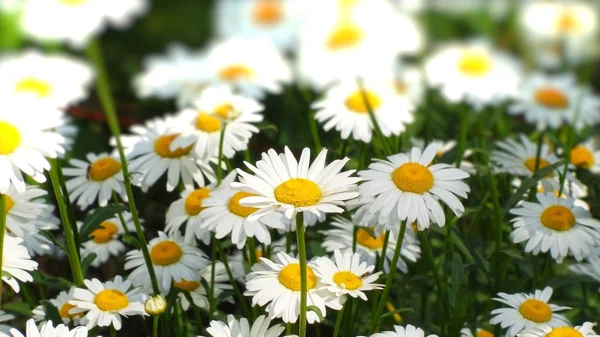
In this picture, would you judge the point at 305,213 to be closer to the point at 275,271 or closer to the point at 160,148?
the point at 275,271

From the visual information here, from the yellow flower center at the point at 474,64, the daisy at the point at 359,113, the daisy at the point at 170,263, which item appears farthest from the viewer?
the yellow flower center at the point at 474,64

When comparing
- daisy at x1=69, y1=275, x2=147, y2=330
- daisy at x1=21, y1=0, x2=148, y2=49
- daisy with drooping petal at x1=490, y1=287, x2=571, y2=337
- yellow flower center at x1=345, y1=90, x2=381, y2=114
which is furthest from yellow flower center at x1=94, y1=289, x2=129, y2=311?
yellow flower center at x1=345, y1=90, x2=381, y2=114

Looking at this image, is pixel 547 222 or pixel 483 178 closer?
pixel 547 222

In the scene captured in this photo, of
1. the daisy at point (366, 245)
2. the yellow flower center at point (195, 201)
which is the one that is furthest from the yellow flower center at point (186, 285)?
the daisy at point (366, 245)

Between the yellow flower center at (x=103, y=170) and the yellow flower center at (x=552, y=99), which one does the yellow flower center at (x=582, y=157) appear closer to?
the yellow flower center at (x=552, y=99)

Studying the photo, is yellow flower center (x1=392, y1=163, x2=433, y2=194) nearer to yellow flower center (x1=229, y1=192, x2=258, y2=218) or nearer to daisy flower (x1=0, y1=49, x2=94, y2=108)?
yellow flower center (x1=229, y1=192, x2=258, y2=218)

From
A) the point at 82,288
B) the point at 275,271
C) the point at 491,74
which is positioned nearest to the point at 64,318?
the point at 82,288
